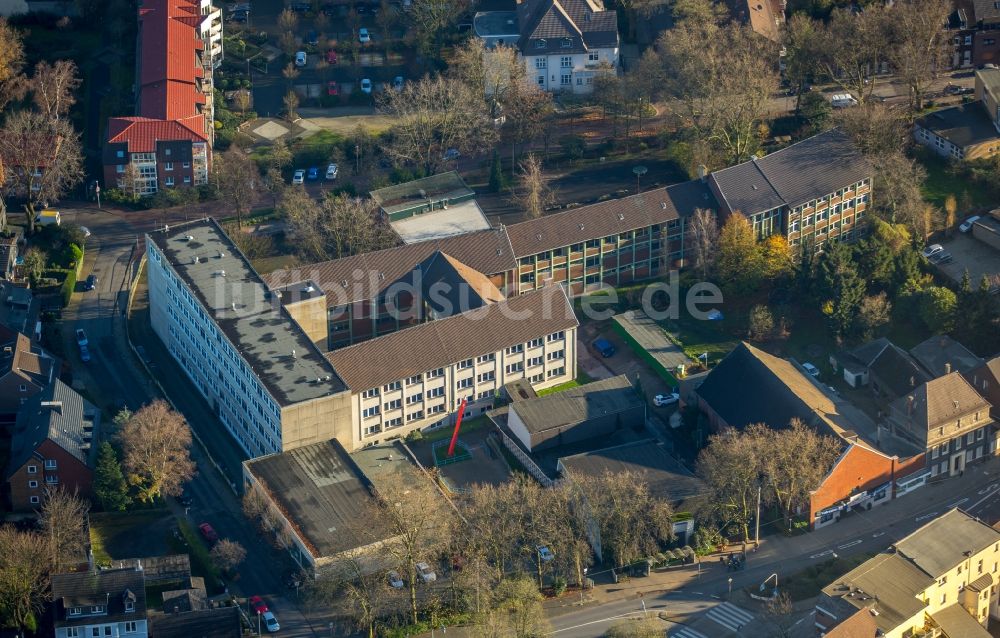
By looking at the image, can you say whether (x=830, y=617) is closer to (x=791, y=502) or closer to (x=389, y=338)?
(x=791, y=502)

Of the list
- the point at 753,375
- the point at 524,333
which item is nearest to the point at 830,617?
the point at 753,375

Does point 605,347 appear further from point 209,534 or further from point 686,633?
point 209,534

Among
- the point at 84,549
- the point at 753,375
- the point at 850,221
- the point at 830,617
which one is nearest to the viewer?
the point at 830,617

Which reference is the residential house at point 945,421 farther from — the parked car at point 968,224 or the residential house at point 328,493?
the residential house at point 328,493

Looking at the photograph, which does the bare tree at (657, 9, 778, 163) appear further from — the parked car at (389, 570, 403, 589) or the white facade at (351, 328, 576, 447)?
the parked car at (389, 570, 403, 589)

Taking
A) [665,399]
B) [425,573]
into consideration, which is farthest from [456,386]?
[425,573]

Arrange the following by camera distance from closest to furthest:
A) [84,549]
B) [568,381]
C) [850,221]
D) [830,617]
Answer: [830,617] < [84,549] < [568,381] < [850,221]
